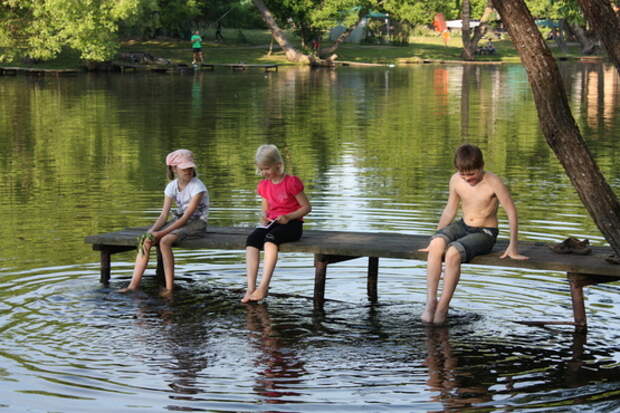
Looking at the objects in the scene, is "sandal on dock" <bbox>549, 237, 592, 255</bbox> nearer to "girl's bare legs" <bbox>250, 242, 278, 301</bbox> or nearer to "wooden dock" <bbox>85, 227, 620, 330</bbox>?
"wooden dock" <bbox>85, 227, 620, 330</bbox>

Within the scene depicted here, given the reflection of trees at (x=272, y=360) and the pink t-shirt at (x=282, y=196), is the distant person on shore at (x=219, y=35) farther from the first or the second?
the reflection of trees at (x=272, y=360)

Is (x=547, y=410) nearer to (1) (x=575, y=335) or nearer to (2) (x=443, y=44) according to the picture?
(1) (x=575, y=335)

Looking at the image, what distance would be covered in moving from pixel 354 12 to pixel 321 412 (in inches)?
2671

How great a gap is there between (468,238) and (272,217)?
1879 millimetres

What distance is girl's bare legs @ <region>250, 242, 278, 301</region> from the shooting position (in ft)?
32.0

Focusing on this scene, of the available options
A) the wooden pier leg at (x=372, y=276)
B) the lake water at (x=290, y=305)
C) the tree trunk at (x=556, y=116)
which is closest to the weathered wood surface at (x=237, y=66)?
the lake water at (x=290, y=305)

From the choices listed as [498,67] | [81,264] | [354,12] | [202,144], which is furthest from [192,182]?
[354,12]

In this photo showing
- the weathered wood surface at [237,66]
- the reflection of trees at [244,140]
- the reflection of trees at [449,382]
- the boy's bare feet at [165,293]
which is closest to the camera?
the reflection of trees at [449,382]

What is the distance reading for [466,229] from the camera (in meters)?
9.24

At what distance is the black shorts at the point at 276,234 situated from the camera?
987 cm

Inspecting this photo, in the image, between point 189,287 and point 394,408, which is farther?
point 189,287

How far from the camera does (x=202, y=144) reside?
23.2 m

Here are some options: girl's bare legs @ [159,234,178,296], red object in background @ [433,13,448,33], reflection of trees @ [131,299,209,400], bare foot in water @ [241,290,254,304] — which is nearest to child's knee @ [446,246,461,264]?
bare foot in water @ [241,290,254,304]

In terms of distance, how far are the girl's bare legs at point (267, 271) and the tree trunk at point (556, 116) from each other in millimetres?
3123
